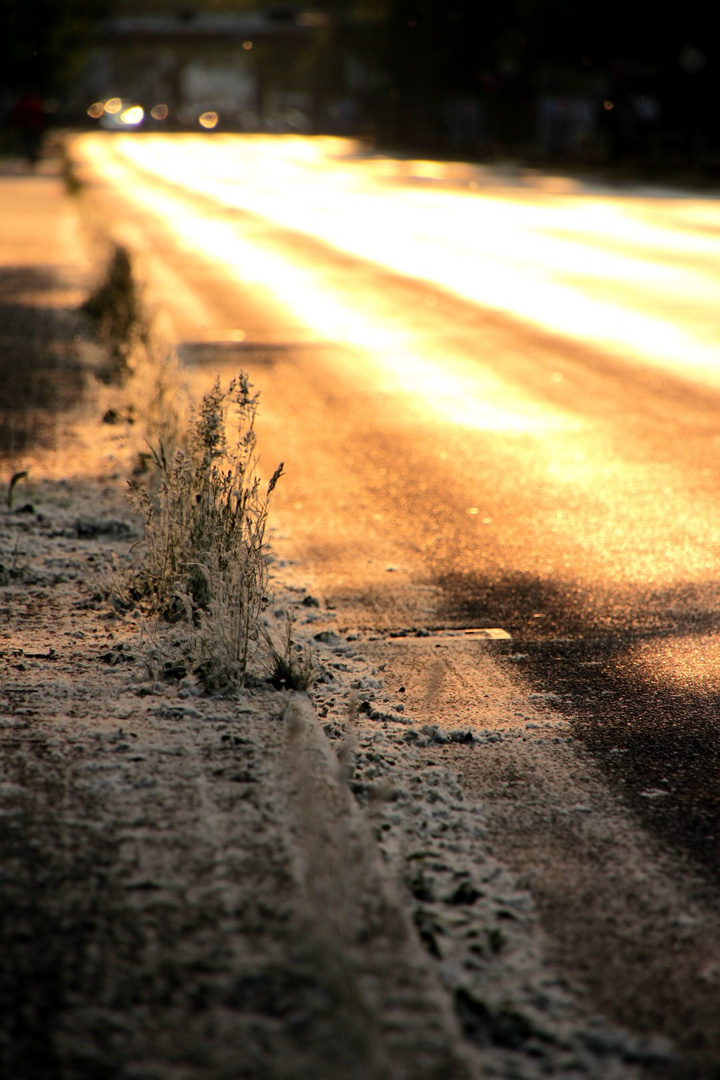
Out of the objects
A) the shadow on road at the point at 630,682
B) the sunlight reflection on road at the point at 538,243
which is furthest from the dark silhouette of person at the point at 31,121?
the shadow on road at the point at 630,682

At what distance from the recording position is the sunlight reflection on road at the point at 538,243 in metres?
15.5

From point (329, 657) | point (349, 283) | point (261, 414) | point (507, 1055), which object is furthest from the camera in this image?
point (349, 283)

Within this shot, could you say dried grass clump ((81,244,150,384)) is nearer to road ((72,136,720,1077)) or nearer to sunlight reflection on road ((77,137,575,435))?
road ((72,136,720,1077))

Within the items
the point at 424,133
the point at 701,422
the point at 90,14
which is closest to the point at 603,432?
the point at 701,422

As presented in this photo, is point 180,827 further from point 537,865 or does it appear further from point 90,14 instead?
point 90,14

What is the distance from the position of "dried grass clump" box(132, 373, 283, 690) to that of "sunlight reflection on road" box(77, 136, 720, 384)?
7.22m

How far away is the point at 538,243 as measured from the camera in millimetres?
24047

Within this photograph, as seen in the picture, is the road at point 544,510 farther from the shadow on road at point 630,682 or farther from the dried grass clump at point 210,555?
the dried grass clump at point 210,555

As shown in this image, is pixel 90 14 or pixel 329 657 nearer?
pixel 329 657

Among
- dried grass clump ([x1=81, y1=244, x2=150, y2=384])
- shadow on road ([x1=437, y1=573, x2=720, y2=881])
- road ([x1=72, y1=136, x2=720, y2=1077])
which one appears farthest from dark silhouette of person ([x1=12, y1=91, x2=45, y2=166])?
shadow on road ([x1=437, y1=573, x2=720, y2=881])

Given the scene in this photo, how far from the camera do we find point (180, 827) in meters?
3.71

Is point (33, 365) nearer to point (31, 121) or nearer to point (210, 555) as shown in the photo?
point (210, 555)

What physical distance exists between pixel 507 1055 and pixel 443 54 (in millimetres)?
75882

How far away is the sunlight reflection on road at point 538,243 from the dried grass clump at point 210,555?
7.22 m
